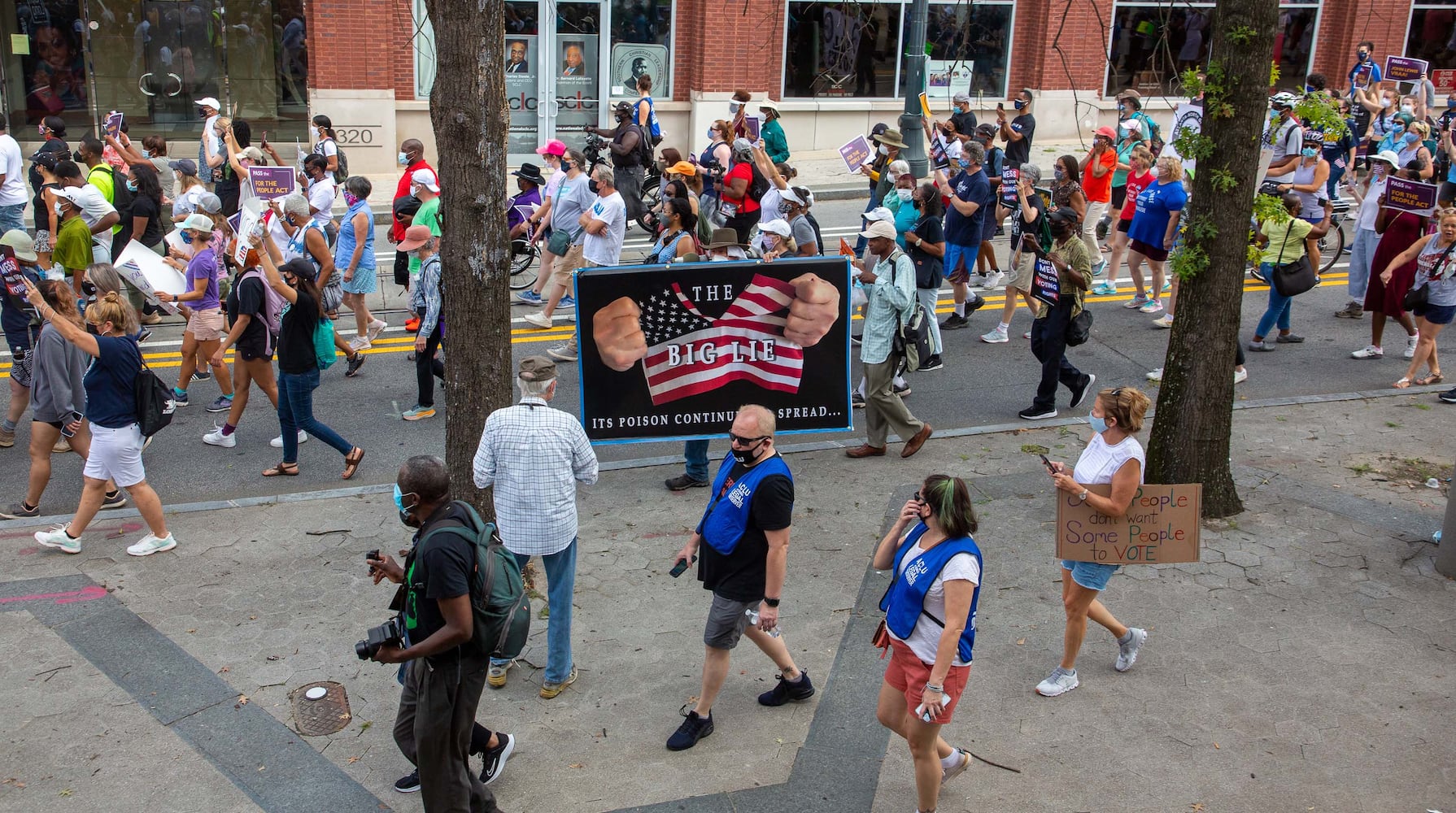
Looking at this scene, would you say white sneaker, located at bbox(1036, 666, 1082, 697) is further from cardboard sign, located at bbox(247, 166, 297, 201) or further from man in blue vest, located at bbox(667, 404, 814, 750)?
cardboard sign, located at bbox(247, 166, 297, 201)

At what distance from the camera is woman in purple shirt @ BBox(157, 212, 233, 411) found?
10070mm

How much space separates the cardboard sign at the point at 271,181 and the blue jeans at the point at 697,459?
5.75 m

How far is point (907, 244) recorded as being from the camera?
11000mm

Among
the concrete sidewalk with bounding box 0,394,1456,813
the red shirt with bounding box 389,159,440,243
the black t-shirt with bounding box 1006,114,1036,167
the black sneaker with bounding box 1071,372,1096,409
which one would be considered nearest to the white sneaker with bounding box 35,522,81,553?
the concrete sidewalk with bounding box 0,394,1456,813

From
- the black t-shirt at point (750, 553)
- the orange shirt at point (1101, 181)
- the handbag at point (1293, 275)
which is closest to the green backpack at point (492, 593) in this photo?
the black t-shirt at point (750, 553)

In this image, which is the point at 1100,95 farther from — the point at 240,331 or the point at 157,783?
the point at 157,783

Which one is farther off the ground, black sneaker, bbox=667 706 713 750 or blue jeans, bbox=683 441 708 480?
blue jeans, bbox=683 441 708 480

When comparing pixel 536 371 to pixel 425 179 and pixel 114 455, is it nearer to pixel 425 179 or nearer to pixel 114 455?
pixel 114 455

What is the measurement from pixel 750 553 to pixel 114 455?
168 inches

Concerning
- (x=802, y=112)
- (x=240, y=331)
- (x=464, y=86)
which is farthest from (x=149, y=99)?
(x=464, y=86)

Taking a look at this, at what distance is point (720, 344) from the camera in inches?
341

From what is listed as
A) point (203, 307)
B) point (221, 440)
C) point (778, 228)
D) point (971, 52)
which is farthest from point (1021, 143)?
point (221, 440)

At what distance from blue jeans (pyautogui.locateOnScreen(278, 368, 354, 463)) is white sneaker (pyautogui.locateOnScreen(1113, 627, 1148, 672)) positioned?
18.4 feet

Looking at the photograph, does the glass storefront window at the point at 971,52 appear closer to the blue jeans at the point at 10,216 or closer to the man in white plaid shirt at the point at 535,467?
the blue jeans at the point at 10,216
